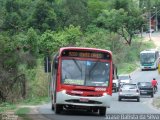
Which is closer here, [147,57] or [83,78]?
[83,78]

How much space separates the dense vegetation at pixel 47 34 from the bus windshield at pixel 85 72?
1313cm

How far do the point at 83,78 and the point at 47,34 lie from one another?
43320 mm

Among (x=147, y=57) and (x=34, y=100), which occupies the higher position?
(x=147, y=57)

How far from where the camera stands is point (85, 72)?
81.0ft

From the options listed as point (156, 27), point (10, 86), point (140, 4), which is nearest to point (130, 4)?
point (140, 4)

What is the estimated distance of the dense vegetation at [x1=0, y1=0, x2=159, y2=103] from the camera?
131 feet

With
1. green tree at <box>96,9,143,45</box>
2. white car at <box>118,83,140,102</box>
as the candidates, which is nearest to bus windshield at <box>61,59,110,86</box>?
white car at <box>118,83,140,102</box>

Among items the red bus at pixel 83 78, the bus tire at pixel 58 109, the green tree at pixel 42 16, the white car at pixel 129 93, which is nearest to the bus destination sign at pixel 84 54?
the red bus at pixel 83 78

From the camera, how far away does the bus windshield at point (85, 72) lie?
24.5m

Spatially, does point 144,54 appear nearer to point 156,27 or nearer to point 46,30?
point 46,30

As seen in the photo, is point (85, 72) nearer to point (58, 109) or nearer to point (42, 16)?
point (58, 109)

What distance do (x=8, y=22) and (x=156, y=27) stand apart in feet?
223

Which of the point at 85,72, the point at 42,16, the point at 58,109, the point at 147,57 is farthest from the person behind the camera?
the point at 147,57

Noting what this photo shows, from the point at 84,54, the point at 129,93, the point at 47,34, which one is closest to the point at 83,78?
the point at 84,54
